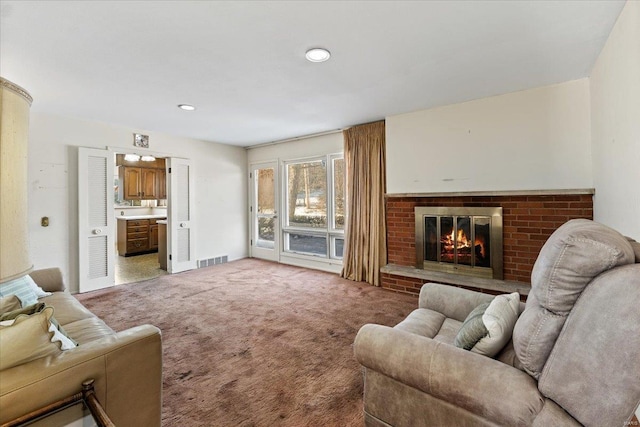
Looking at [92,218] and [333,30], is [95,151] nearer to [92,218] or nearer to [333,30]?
[92,218]

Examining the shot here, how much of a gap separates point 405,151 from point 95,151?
436 centimetres

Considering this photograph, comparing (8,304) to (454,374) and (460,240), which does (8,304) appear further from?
(460,240)

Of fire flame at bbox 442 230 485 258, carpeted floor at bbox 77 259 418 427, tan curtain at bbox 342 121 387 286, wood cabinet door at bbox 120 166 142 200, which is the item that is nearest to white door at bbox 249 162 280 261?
carpeted floor at bbox 77 259 418 427

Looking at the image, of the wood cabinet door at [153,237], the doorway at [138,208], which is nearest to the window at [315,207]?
the doorway at [138,208]

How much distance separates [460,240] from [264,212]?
380cm

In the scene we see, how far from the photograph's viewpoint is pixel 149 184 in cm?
747

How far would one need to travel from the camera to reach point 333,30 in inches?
77.1

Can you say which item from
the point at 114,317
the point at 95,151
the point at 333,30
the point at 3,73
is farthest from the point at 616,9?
the point at 95,151

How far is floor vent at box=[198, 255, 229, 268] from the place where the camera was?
535cm

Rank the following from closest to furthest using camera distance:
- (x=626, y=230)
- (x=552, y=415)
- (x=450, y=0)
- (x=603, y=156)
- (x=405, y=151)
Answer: (x=552, y=415) → (x=450, y=0) → (x=626, y=230) → (x=603, y=156) → (x=405, y=151)

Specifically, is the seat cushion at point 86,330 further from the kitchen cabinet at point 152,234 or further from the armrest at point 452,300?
the kitchen cabinet at point 152,234

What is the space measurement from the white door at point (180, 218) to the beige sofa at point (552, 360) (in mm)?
4512

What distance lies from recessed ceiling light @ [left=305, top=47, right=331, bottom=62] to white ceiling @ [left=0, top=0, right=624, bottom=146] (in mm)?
49

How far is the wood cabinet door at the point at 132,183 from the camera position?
7.07 metres
